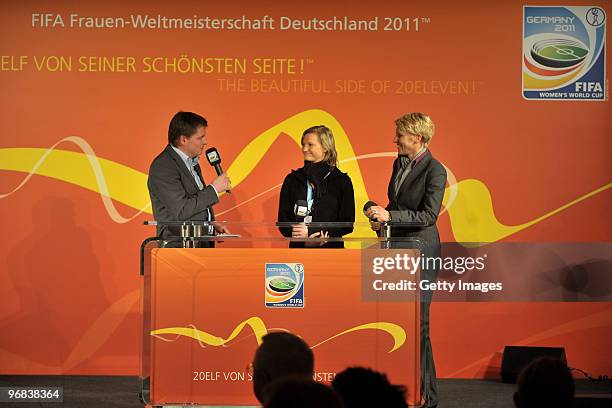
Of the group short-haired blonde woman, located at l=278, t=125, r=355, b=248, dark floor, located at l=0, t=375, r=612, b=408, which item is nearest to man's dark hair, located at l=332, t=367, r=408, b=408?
short-haired blonde woman, located at l=278, t=125, r=355, b=248

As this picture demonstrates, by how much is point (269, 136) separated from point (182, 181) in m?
1.61

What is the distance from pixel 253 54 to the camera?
6.68 metres

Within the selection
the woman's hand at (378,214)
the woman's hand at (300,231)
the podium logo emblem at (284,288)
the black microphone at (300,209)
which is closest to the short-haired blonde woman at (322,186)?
the black microphone at (300,209)

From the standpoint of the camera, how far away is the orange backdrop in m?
6.67

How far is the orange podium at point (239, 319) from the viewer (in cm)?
426

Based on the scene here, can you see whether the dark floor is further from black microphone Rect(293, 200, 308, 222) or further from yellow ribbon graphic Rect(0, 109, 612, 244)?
black microphone Rect(293, 200, 308, 222)

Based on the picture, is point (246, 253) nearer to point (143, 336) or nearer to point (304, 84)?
point (143, 336)

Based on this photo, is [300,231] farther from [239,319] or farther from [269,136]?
[269,136]

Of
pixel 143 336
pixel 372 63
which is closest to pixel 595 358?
pixel 372 63

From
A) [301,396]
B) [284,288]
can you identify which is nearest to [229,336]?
[284,288]

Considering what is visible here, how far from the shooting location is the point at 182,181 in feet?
16.9

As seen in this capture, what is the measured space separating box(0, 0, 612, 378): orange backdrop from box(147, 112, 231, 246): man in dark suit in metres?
1.45

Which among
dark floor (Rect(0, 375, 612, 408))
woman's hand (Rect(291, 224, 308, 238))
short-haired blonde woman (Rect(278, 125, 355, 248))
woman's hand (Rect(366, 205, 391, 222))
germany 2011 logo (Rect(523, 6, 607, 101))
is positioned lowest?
dark floor (Rect(0, 375, 612, 408))

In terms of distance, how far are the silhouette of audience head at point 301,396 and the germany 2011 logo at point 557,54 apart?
5.09m
